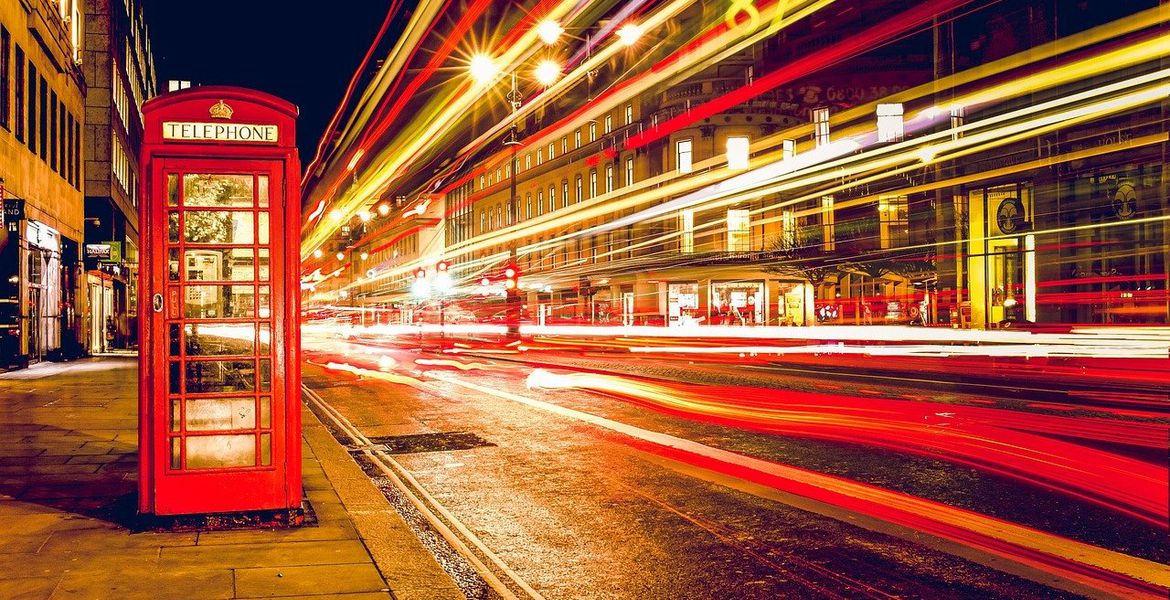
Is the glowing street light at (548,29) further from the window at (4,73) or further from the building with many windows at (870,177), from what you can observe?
the building with many windows at (870,177)

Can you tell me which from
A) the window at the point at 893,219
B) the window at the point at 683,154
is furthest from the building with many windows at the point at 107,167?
the window at the point at 893,219

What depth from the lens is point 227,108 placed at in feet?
20.5

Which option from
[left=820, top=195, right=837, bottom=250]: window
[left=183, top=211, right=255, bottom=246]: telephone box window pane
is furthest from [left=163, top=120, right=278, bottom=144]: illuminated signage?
[left=820, top=195, right=837, bottom=250]: window

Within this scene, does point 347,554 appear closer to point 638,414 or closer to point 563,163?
point 638,414

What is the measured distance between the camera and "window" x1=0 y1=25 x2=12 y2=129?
20.5m

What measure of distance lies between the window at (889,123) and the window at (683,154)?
10.8m

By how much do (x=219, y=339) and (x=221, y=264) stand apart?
50 cm

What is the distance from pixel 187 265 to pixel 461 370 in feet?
54.0

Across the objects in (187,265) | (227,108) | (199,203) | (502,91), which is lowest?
(187,265)

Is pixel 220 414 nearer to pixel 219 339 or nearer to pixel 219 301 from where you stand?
pixel 219 339

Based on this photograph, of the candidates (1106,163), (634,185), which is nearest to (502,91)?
(634,185)

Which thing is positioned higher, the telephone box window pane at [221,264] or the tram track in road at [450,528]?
the telephone box window pane at [221,264]

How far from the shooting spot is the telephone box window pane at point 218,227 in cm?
624

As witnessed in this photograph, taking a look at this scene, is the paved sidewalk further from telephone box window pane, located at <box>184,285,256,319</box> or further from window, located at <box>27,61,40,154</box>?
window, located at <box>27,61,40,154</box>
